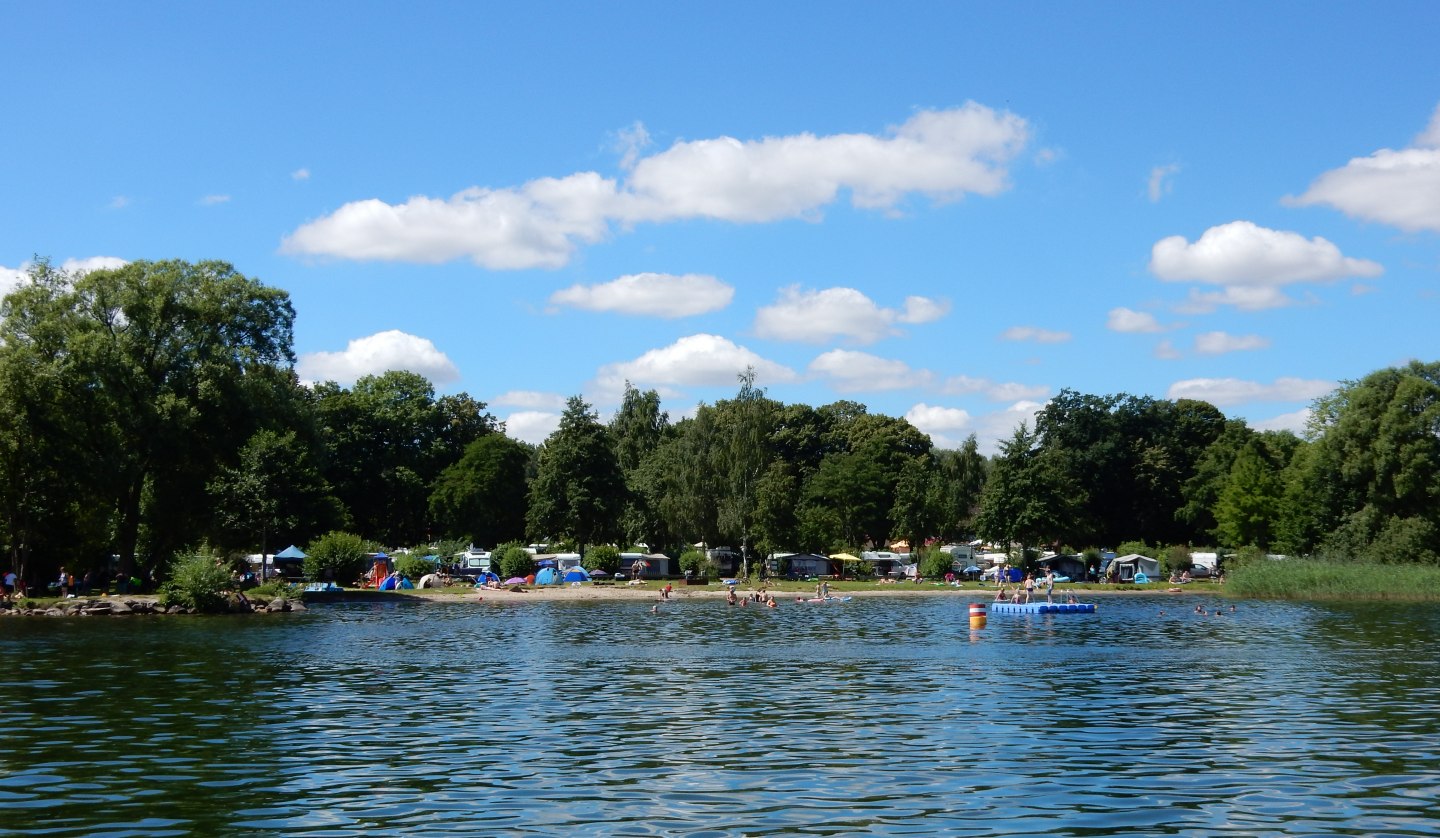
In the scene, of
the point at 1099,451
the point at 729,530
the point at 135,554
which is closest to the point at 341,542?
the point at 135,554

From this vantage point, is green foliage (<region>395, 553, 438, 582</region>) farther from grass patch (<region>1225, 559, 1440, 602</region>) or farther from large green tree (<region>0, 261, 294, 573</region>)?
grass patch (<region>1225, 559, 1440, 602</region>)

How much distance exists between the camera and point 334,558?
82000 mm

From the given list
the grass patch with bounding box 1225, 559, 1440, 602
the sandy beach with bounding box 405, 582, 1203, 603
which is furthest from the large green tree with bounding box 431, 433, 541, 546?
the grass patch with bounding box 1225, 559, 1440, 602

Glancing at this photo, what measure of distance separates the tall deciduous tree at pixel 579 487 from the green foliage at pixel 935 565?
26.5 m

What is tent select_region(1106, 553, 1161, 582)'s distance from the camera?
110688mm

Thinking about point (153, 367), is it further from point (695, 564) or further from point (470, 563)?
point (695, 564)

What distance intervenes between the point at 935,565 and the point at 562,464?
1279 inches

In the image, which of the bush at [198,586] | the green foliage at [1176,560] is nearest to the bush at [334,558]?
the bush at [198,586]

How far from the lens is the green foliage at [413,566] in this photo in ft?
318

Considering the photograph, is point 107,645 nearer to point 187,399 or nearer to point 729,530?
point 187,399

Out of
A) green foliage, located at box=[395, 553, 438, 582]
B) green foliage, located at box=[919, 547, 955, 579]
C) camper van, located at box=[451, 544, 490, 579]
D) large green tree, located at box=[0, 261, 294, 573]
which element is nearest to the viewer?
large green tree, located at box=[0, 261, 294, 573]

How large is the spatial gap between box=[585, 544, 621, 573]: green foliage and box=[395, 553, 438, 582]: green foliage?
40.5ft

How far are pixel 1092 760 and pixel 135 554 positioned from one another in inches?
2912

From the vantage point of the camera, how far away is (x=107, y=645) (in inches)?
1726
